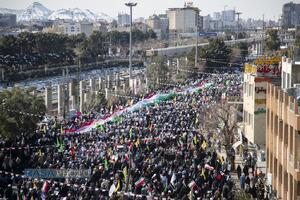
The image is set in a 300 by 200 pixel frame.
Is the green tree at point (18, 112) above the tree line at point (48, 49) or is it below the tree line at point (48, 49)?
below

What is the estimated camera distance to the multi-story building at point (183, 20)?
169 metres

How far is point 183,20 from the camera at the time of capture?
582ft

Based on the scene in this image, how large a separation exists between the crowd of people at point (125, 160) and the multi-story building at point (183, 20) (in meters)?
138

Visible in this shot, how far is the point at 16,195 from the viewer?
750 inches

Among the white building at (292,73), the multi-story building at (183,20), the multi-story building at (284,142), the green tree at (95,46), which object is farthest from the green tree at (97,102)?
the multi-story building at (183,20)

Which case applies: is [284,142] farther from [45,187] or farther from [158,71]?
[158,71]

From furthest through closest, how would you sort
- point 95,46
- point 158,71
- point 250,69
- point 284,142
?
1. point 95,46
2. point 158,71
3. point 250,69
4. point 284,142

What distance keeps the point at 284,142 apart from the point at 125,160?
5.89 m

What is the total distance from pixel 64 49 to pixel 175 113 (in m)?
55.6

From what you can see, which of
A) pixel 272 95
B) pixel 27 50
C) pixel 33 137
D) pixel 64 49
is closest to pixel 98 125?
pixel 33 137

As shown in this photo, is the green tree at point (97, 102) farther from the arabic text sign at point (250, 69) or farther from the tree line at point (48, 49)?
the tree line at point (48, 49)

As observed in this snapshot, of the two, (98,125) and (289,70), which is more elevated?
(289,70)

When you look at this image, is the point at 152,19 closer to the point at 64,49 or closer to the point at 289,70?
the point at 64,49

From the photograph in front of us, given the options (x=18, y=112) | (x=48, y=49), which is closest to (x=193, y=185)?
(x=18, y=112)
